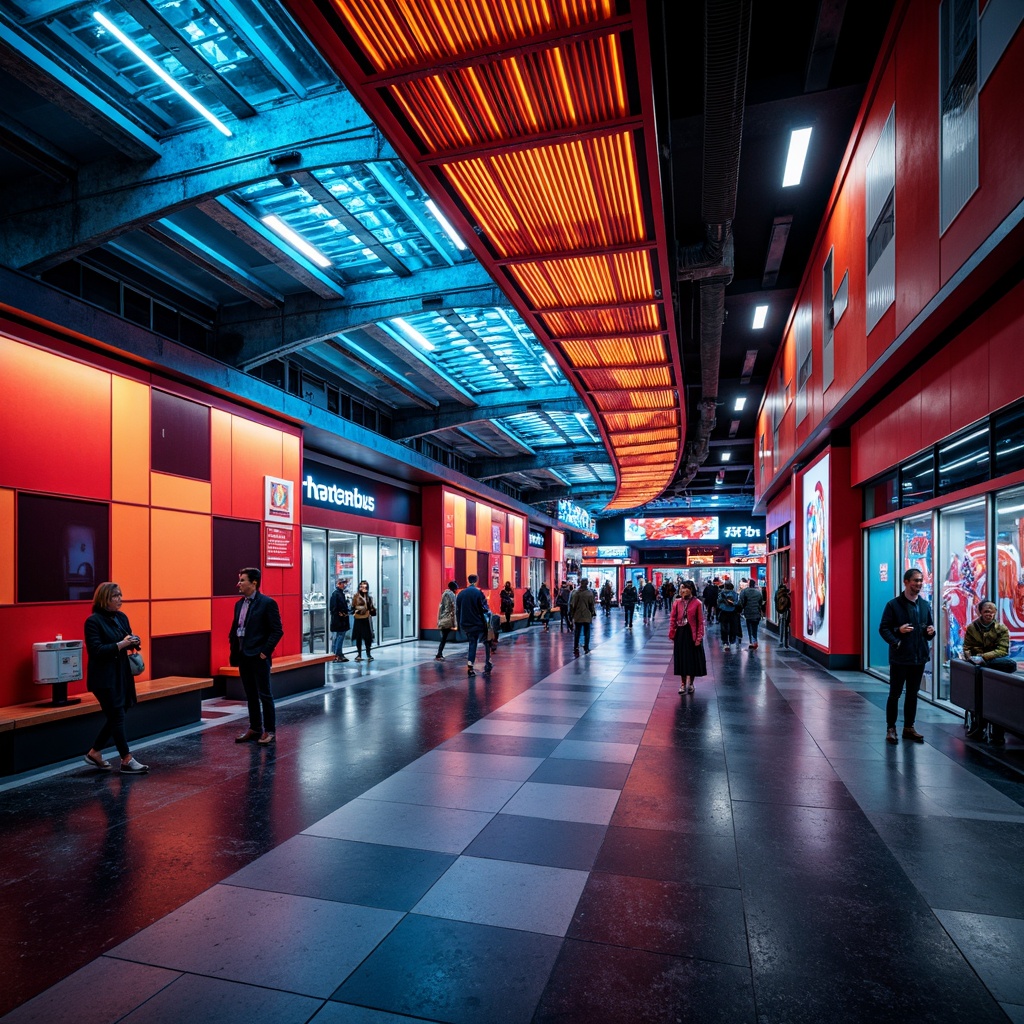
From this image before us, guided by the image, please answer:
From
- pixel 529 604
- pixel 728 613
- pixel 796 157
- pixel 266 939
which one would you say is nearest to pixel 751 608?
pixel 728 613

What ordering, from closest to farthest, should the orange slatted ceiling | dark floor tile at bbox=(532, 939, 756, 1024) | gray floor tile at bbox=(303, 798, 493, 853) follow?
1. dark floor tile at bbox=(532, 939, 756, 1024)
2. the orange slatted ceiling
3. gray floor tile at bbox=(303, 798, 493, 853)

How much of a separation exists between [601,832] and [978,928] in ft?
7.00

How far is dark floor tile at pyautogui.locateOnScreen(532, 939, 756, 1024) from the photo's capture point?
271cm

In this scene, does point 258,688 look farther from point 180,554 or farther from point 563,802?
point 563,802

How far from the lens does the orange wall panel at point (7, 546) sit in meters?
6.87

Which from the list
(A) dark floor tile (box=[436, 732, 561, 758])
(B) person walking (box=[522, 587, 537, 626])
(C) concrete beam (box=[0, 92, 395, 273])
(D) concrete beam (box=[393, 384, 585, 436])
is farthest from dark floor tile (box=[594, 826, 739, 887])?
(B) person walking (box=[522, 587, 537, 626])

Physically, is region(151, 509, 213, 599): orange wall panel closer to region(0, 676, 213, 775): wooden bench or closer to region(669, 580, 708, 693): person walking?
region(0, 676, 213, 775): wooden bench

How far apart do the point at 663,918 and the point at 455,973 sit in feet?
3.69

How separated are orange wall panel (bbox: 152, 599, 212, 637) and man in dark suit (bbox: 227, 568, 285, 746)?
7.60 feet

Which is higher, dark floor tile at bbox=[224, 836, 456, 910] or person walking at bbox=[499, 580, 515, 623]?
person walking at bbox=[499, 580, 515, 623]

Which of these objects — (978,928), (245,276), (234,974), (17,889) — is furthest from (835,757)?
(245,276)

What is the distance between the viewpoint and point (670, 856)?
14.0 ft

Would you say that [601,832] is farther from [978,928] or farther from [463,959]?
[978,928]

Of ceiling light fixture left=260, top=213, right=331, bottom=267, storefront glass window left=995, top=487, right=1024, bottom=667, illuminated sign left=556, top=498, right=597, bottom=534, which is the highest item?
ceiling light fixture left=260, top=213, right=331, bottom=267
